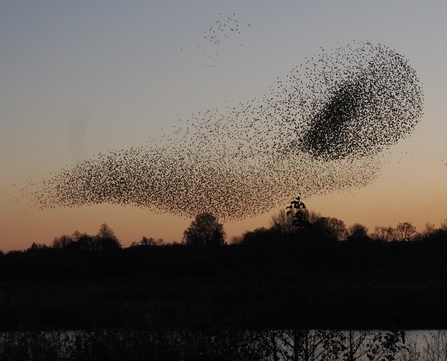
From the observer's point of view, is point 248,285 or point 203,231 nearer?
point 248,285

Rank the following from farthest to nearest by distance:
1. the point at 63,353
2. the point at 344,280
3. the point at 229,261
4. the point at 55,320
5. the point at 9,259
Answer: the point at 9,259
the point at 229,261
the point at 55,320
the point at 63,353
the point at 344,280

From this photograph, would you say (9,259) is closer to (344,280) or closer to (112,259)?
(112,259)

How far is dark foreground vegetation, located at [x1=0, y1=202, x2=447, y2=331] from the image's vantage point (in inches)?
543

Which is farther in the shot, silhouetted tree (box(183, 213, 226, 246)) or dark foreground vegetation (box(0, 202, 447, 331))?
silhouetted tree (box(183, 213, 226, 246))

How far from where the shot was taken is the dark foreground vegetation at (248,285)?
13.8 metres

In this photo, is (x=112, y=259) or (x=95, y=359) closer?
(x=95, y=359)

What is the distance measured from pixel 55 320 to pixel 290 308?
3070 cm

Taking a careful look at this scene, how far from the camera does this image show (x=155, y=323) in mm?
17219

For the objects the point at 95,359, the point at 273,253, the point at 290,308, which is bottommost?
the point at 95,359

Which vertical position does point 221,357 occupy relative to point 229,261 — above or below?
below

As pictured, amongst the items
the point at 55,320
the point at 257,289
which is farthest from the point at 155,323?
the point at 55,320

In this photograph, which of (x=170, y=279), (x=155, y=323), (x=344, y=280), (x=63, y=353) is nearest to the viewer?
(x=344, y=280)

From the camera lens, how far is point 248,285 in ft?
45.3

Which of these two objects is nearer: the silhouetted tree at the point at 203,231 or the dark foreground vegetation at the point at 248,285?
the dark foreground vegetation at the point at 248,285
